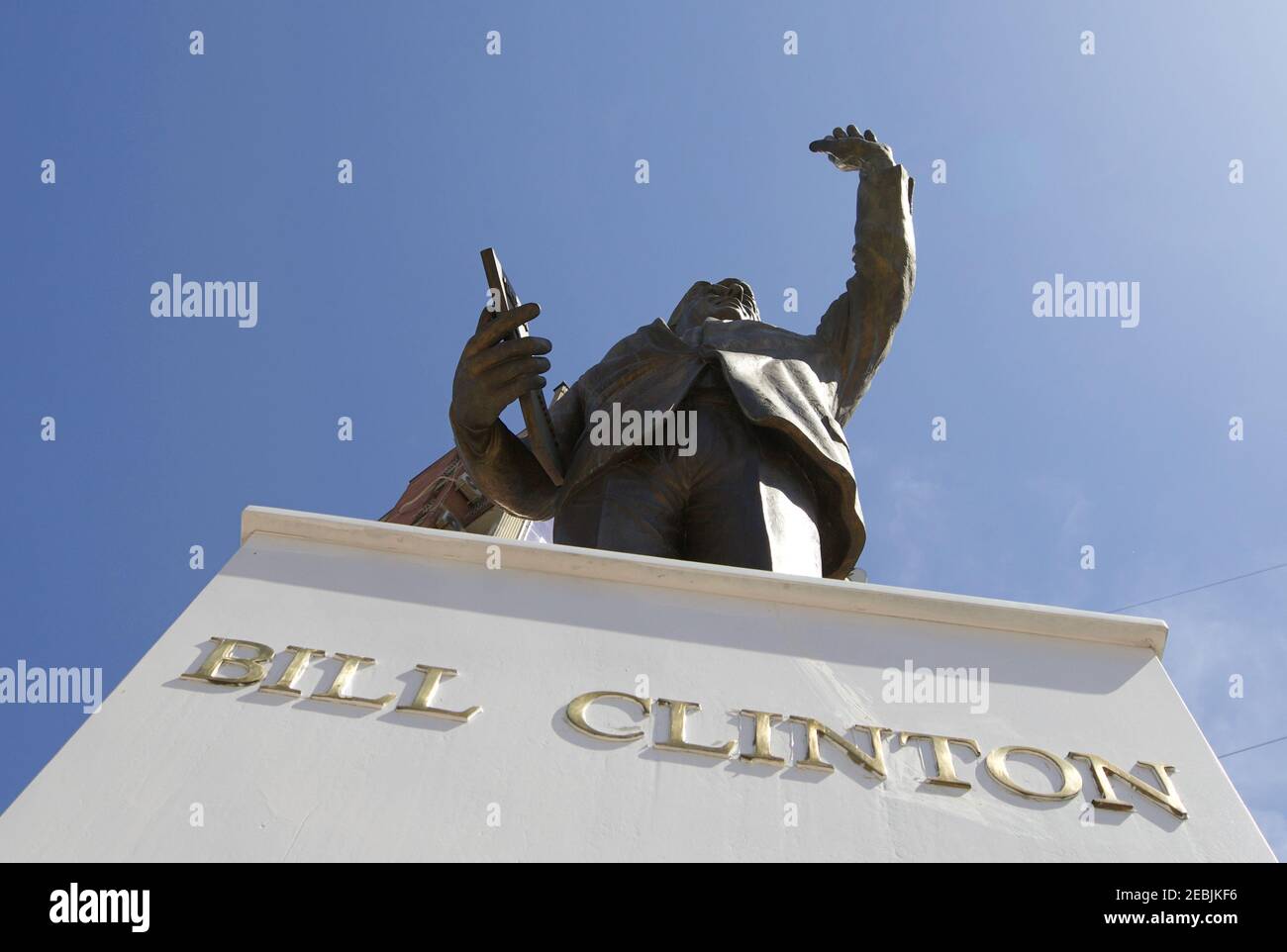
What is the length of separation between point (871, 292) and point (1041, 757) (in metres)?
3.13

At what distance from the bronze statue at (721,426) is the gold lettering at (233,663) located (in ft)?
6.12

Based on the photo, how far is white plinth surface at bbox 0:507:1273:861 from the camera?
2850mm

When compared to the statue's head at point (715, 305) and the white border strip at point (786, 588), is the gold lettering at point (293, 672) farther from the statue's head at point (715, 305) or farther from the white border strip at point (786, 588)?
the statue's head at point (715, 305)

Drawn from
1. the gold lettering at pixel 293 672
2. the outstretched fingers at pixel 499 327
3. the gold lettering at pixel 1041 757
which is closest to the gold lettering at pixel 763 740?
the gold lettering at pixel 1041 757

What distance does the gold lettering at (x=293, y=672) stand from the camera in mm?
3238

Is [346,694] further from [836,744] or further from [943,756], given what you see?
[943,756]

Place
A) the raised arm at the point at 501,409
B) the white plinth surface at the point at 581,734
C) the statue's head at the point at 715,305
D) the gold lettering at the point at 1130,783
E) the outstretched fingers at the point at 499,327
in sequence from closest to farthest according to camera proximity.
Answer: the white plinth surface at the point at 581,734 < the gold lettering at the point at 1130,783 < the outstretched fingers at the point at 499,327 < the raised arm at the point at 501,409 < the statue's head at the point at 715,305

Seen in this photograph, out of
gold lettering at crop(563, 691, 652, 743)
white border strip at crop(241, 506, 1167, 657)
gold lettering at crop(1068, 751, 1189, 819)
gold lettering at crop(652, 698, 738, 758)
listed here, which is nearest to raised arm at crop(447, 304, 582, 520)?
white border strip at crop(241, 506, 1167, 657)

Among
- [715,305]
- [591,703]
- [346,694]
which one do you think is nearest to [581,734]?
[591,703]

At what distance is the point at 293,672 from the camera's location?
3.31 m

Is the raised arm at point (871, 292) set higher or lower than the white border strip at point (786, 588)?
higher

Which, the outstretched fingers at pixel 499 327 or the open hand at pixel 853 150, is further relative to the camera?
the open hand at pixel 853 150
